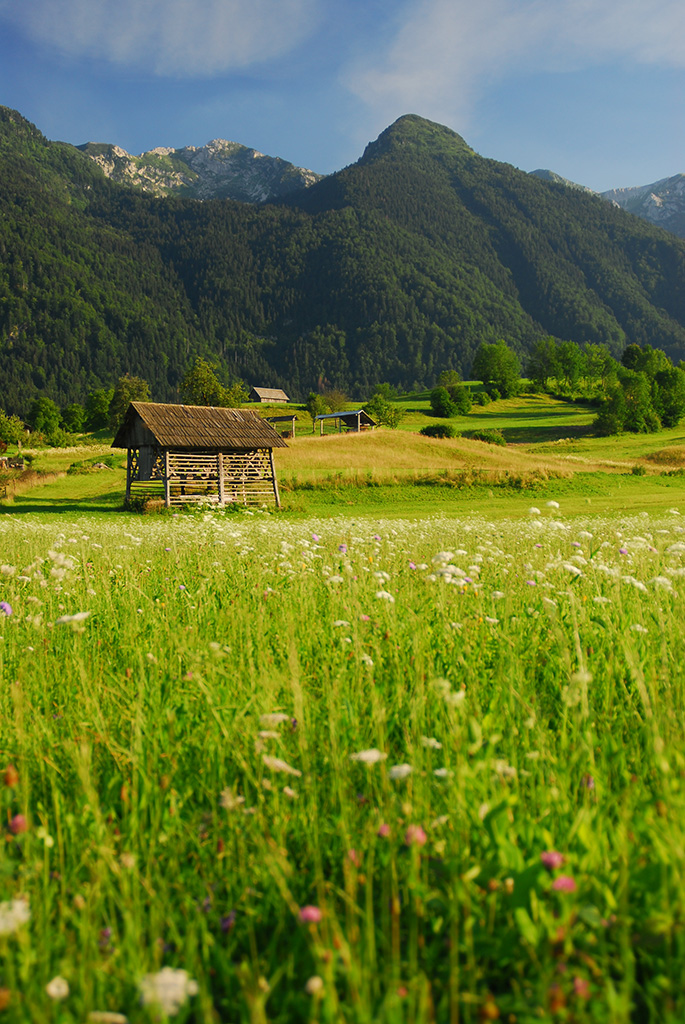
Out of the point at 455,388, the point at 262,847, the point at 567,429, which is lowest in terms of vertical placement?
the point at 262,847

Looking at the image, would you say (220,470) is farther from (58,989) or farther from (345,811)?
(58,989)

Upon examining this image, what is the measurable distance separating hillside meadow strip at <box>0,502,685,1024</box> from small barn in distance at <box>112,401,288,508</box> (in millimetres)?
32241

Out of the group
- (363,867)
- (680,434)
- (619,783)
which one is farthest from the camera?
(680,434)

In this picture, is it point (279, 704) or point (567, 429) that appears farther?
point (567, 429)

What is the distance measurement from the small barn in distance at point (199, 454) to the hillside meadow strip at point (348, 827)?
106ft

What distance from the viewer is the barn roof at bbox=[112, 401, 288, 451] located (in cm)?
3559

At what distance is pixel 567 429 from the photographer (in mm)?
80000

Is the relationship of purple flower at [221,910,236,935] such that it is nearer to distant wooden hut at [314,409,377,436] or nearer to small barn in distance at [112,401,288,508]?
small barn in distance at [112,401,288,508]

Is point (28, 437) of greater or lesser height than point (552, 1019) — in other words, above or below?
above

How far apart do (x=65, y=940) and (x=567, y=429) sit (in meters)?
85.2

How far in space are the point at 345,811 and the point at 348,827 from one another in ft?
0.94

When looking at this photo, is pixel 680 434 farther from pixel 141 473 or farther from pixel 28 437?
pixel 28 437

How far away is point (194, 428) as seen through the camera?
36906 millimetres

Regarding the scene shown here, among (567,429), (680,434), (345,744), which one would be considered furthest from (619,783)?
(567,429)
